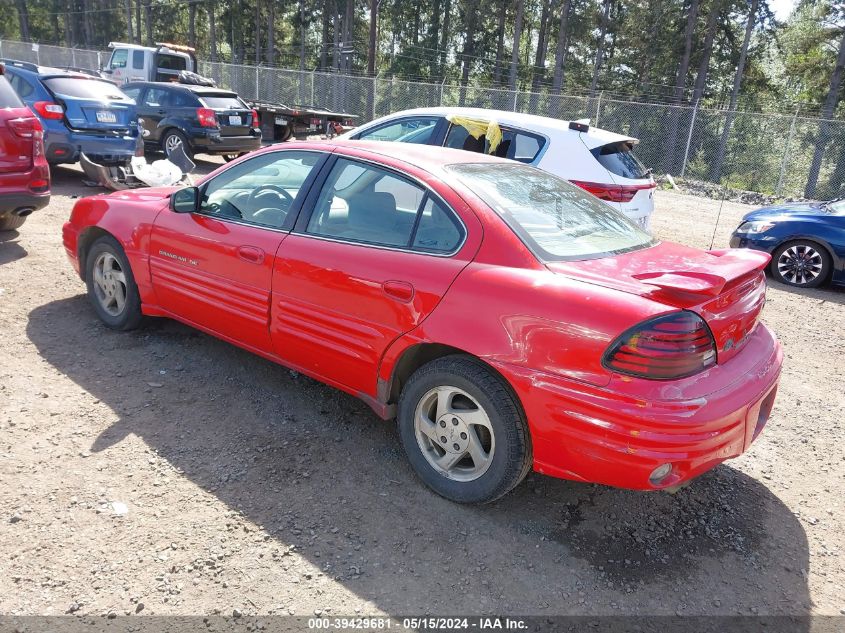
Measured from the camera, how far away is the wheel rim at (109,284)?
15.1 ft

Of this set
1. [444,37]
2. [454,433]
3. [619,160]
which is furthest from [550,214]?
[444,37]

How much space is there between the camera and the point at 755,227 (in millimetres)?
8086

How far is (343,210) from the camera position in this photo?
136 inches

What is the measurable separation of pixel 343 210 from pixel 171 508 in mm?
1718

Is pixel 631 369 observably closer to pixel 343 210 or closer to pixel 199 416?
pixel 343 210

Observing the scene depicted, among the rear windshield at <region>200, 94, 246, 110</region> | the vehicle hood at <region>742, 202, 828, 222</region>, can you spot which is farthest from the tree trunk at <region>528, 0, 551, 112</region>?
the vehicle hood at <region>742, 202, 828, 222</region>

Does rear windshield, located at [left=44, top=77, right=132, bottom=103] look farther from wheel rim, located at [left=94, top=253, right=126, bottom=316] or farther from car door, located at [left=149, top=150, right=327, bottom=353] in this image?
car door, located at [left=149, top=150, right=327, bottom=353]

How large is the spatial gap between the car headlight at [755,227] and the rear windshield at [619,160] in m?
1.85

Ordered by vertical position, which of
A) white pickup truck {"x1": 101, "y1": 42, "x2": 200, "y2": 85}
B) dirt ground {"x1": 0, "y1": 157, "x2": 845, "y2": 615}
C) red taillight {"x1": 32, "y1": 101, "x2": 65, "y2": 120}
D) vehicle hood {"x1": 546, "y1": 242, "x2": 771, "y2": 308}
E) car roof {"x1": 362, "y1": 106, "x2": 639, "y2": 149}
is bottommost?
dirt ground {"x1": 0, "y1": 157, "x2": 845, "y2": 615}

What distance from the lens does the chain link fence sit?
693 inches

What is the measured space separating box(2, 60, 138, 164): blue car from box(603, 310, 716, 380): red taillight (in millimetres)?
9690

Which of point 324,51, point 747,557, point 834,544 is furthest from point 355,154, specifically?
point 324,51

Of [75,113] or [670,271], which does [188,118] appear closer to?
[75,113]

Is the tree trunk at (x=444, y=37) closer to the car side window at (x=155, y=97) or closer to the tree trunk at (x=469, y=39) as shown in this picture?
the tree trunk at (x=469, y=39)
